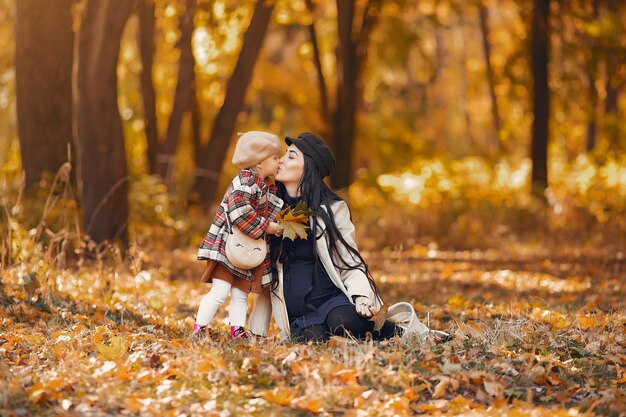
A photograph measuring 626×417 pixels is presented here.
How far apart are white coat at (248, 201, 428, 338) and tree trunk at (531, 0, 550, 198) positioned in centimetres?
1087

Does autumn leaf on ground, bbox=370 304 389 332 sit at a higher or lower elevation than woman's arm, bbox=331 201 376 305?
lower

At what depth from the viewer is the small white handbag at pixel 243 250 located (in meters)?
6.02

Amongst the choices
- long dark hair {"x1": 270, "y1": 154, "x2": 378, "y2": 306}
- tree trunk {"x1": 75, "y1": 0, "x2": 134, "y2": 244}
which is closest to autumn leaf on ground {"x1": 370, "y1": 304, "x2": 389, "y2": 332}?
long dark hair {"x1": 270, "y1": 154, "x2": 378, "y2": 306}

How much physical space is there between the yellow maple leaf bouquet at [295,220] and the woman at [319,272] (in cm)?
9

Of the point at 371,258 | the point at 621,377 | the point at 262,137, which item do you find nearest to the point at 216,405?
the point at 262,137

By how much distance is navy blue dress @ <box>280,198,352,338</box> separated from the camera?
6223mm

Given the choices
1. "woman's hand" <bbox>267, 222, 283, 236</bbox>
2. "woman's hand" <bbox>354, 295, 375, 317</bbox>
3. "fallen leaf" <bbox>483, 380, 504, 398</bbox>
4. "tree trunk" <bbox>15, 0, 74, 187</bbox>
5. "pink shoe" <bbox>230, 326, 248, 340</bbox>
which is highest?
"tree trunk" <bbox>15, 0, 74, 187</bbox>

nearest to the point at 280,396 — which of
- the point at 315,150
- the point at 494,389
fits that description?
the point at 494,389

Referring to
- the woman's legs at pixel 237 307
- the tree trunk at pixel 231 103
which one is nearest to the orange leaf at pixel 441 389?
the woman's legs at pixel 237 307

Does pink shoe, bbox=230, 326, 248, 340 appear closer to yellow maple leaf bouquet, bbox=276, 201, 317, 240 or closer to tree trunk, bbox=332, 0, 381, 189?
yellow maple leaf bouquet, bbox=276, 201, 317, 240

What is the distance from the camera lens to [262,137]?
6156 millimetres

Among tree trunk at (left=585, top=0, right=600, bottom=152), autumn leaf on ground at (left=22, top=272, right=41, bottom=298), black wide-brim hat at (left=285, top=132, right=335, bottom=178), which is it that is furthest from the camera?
tree trunk at (left=585, top=0, right=600, bottom=152)

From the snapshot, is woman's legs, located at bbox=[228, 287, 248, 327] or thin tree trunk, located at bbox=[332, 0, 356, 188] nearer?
woman's legs, located at bbox=[228, 287, 248, 327]

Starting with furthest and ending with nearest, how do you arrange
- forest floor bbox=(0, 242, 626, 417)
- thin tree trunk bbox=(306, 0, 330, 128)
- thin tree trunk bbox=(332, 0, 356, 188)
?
thin tree trunk bbox=(306, 0, 330, 128)
thin tree trunk bbox=(332, 0, 356, 188)
forest floor bbox=(0, 242, 626, 417)
